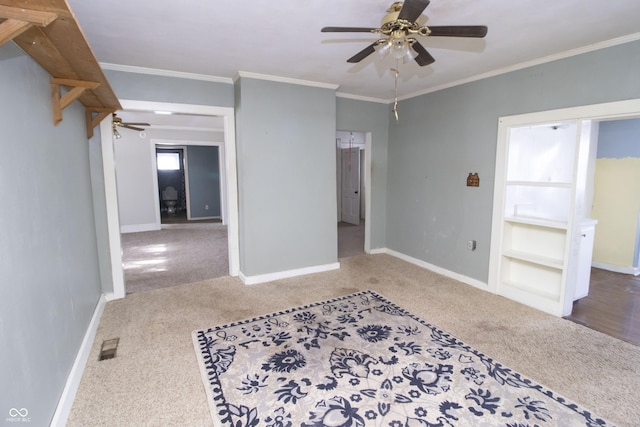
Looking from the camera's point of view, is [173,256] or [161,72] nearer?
[161,72]

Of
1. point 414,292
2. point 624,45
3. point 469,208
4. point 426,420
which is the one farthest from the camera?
point 469,208

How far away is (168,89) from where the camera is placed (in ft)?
11.6

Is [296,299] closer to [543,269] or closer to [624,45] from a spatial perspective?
[543,269]

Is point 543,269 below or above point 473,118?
below

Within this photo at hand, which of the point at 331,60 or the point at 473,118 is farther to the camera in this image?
the point at 473,118

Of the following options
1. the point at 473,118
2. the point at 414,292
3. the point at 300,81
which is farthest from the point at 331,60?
the point at 414,292

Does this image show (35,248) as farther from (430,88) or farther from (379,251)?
(379,251)

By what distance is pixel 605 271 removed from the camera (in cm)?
440

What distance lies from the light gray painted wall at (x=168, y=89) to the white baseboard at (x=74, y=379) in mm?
2238

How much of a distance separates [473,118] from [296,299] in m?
2.93

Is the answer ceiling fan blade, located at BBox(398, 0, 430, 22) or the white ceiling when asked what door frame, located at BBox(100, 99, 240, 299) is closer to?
the white ceiling

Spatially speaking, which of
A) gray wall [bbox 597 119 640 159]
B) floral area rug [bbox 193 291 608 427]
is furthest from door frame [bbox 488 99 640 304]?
gray wall [bbox 597 119 640 159]

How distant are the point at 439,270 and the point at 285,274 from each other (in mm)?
2080

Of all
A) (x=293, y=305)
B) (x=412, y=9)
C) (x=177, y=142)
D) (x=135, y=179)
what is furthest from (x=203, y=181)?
(x=412, y=9)
